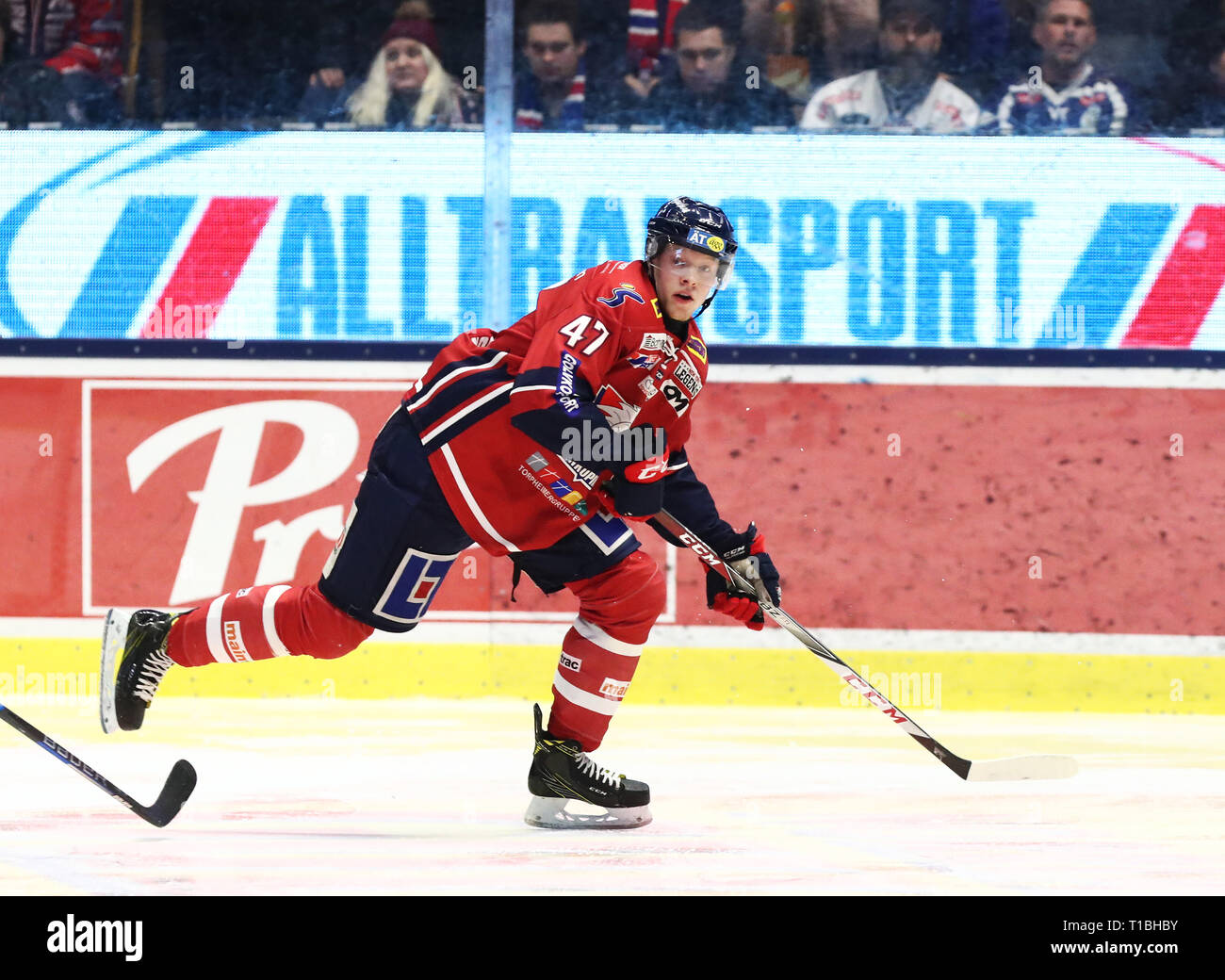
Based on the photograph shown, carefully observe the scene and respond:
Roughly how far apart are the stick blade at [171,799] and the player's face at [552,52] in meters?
2.62

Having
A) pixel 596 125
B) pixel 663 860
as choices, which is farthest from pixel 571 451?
pixel 596 125

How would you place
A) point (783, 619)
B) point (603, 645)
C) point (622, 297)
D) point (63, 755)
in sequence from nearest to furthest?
point (63, 755)
point (622, 297)
point (603, 645)
point (783, 619)

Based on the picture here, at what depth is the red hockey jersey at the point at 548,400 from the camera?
271 centimetres

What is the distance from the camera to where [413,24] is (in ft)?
15.0

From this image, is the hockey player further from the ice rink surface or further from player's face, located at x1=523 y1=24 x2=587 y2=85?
player's face, located at x1=523 y1=24 x2=587 y2=85

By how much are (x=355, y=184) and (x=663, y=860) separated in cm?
269

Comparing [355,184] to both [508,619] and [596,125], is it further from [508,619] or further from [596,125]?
[508,619]

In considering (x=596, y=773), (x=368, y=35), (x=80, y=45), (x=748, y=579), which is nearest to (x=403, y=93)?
(x=368, y=35)

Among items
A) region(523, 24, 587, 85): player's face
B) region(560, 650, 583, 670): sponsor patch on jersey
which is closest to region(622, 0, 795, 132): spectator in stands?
region(523, 24, 587, 85): player's face

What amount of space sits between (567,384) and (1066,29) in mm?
2619

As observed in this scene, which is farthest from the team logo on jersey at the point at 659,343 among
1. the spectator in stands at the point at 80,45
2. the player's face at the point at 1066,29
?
the spectator in stands at the point at 80,45

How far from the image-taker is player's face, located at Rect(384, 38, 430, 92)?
15.0 feet

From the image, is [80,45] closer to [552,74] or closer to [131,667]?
[552,74]

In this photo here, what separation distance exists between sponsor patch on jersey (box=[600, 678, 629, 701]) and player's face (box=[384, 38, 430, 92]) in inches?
93.1
